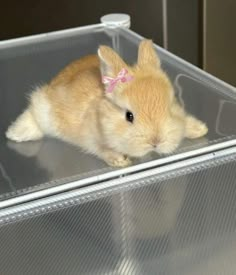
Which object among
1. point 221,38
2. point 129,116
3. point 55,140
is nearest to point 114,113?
point 129,116

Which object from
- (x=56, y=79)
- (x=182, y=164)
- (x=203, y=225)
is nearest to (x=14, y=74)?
(x=56, y=79)

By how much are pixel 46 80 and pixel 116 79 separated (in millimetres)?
318

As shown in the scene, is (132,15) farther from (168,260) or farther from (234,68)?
(168,260)

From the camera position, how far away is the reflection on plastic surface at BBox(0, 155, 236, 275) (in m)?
0.66

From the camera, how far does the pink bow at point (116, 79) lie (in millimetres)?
833

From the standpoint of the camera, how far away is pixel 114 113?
849 mm

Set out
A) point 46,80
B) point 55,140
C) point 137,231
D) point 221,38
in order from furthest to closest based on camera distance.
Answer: point 221,38
point 46,80
point 55,140
point 137,231

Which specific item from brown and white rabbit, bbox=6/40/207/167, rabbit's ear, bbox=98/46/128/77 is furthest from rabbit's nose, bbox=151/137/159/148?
rabbit's ear, bbox=98/46/128/77

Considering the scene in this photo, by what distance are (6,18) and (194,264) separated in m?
1.20

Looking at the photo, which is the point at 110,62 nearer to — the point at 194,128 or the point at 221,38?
the point at 194,128

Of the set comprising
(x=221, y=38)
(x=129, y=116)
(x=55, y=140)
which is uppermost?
(x=129, y=116)

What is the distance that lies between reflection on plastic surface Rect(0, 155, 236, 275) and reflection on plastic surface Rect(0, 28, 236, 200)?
0.06 metres

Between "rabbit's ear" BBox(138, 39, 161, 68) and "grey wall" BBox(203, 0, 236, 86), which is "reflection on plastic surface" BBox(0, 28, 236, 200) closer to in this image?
"rabbit's ear" BBox(138, 39, 161, 68)

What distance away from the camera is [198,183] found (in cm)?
79
